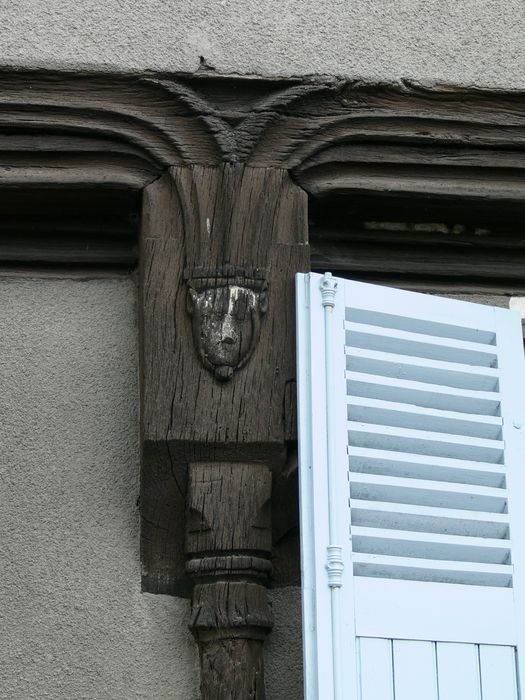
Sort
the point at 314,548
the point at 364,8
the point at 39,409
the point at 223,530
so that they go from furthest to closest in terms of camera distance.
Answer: the point at 364,8 → the point at 39,409 → the point at 223,530 → the point at 314,548

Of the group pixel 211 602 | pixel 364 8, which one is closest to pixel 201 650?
pixel 211 602

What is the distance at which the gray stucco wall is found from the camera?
292 centimetres

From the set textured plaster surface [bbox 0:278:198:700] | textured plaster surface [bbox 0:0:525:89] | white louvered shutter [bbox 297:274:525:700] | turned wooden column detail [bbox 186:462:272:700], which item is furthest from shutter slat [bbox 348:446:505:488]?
textured plaster surface [bbox 0:0:525:89]

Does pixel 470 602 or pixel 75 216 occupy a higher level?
pixel 75 216

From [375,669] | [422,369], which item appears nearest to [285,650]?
[375,669]

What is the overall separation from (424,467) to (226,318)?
55cm

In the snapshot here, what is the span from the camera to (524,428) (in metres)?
3.10

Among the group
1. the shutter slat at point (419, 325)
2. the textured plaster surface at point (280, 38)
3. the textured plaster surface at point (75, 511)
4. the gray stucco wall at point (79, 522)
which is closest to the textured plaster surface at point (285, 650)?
the gray stucco wall at point (79, 522)

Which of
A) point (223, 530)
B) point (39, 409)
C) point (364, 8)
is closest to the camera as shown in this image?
point (223, 530)

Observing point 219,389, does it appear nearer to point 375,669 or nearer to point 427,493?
point 427,493

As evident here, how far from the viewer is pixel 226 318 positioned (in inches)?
121

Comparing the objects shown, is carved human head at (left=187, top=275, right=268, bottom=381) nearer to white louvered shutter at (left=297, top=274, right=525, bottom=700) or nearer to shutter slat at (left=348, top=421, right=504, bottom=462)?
white louvered shutter at (left=297, top=274, right=525, bottom=700)

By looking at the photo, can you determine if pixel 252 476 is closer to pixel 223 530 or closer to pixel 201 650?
pixel 223 530

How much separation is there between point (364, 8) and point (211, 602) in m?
1.53
